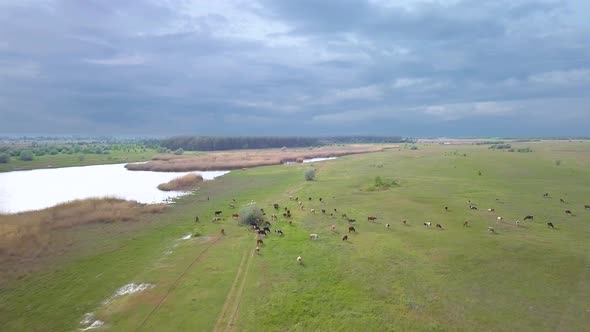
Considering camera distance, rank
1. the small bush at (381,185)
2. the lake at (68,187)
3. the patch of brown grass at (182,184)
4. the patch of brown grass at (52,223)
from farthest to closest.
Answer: the patch of brown grass at (182,184) < the lake at (68,187) < the small bush at (381,185) < the patch of brown grass at (52,223)

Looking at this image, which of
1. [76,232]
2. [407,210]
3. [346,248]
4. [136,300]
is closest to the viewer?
[136,300]

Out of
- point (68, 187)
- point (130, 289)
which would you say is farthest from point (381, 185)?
point (68, 187)

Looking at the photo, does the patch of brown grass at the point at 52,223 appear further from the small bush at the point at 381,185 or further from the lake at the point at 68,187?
the small bush at the point at 381,185

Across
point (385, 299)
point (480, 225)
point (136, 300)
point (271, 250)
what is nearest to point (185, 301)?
point (136, 300)

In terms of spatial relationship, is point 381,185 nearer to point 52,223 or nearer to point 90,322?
point 52,223

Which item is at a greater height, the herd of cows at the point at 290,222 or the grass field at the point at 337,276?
the herd of cows at the point at 290,222

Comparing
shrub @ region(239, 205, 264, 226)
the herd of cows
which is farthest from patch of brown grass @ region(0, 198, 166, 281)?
Result: shrub @ region(239, 205, 264, 226)

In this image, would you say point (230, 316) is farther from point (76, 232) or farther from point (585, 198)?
point (585, 198)

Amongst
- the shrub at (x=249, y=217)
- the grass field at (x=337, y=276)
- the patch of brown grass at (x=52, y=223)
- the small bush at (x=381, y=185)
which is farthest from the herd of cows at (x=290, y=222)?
the small bush at (x=381, y=185)
